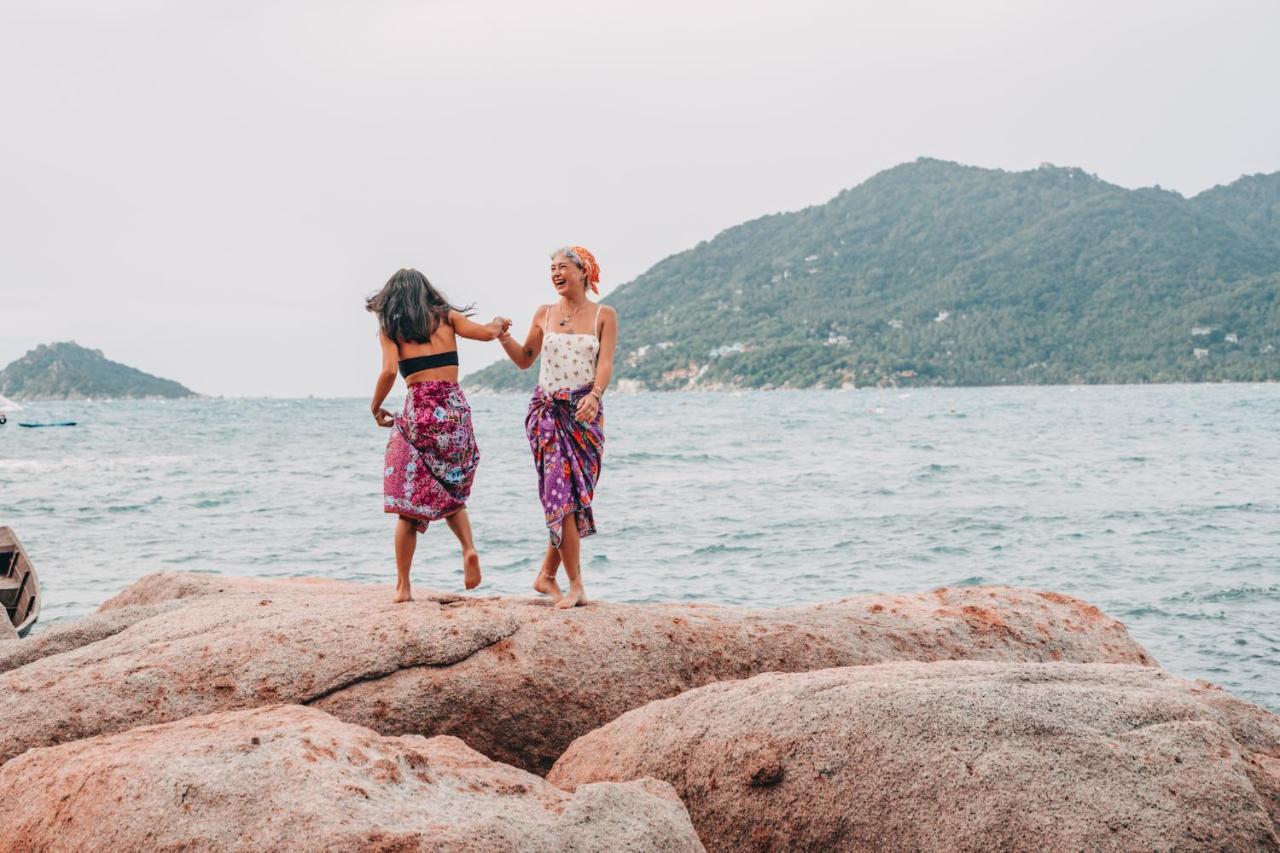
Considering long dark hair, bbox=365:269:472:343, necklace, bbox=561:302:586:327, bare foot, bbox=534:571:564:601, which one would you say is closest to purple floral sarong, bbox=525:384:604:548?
bare foot, bbox=534:571:564:601

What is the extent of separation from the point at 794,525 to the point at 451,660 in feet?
50.3

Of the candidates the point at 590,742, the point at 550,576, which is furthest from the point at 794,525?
the point at 590,742

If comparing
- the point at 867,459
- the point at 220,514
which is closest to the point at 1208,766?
the point at 220,514

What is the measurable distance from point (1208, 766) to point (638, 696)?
276cm

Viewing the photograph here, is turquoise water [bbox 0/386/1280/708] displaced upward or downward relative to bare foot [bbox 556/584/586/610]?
downward

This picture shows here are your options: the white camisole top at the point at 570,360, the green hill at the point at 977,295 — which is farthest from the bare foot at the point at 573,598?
the green hill at the point at 977,295

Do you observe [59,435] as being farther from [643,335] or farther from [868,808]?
[643,335]

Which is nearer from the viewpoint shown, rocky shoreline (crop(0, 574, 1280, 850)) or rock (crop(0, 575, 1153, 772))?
rocky shoreline (crop(0, 574, 1280, 850))

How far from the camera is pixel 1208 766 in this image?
397cm

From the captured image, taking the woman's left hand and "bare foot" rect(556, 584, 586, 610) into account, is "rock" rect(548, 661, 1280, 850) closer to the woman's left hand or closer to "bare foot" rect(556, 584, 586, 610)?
"bare foot" rect(556, 584, 586, 610)

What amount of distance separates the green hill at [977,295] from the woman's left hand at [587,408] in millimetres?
131202

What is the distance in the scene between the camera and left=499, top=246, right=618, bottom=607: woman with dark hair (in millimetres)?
6609

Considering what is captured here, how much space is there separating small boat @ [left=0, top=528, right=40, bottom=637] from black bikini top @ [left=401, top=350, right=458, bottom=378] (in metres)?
6.71

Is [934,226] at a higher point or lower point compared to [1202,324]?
higher
